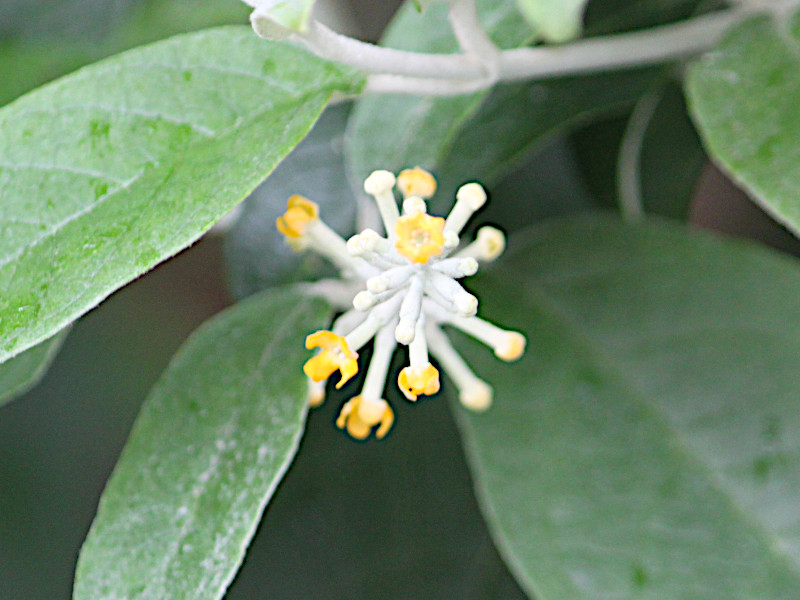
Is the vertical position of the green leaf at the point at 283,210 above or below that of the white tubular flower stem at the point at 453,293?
below

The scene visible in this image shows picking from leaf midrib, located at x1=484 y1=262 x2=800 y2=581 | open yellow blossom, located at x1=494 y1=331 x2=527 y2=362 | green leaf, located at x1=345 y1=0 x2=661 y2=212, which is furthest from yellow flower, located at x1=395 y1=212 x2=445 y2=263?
leaf midrib, located at x1=484 y1=262 x2=800 y2=581

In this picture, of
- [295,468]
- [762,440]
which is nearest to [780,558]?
[762,440]

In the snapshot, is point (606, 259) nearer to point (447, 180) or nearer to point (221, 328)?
point (447, 180)

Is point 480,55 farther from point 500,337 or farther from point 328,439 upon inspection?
point 328,439

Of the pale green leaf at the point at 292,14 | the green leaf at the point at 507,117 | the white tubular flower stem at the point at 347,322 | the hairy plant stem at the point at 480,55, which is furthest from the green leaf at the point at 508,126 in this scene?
the pale green leaf at the point at 292,14

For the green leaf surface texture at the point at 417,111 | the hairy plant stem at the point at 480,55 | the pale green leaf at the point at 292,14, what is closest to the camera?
the pale green leaf at the point at 292,14

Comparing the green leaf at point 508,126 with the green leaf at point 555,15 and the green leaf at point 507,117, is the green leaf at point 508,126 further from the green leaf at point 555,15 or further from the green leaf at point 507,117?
the green leaf at point 555,15

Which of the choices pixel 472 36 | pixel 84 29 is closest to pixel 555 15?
pixel 472 36

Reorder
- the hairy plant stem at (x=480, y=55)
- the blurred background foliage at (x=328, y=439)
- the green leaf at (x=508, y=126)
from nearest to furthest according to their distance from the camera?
1. the hairy plant stem at (x=480, y=55)
2. the green leaf at (x=508, y=126)
3. the blurred background foliage at (x=328, y=439)
